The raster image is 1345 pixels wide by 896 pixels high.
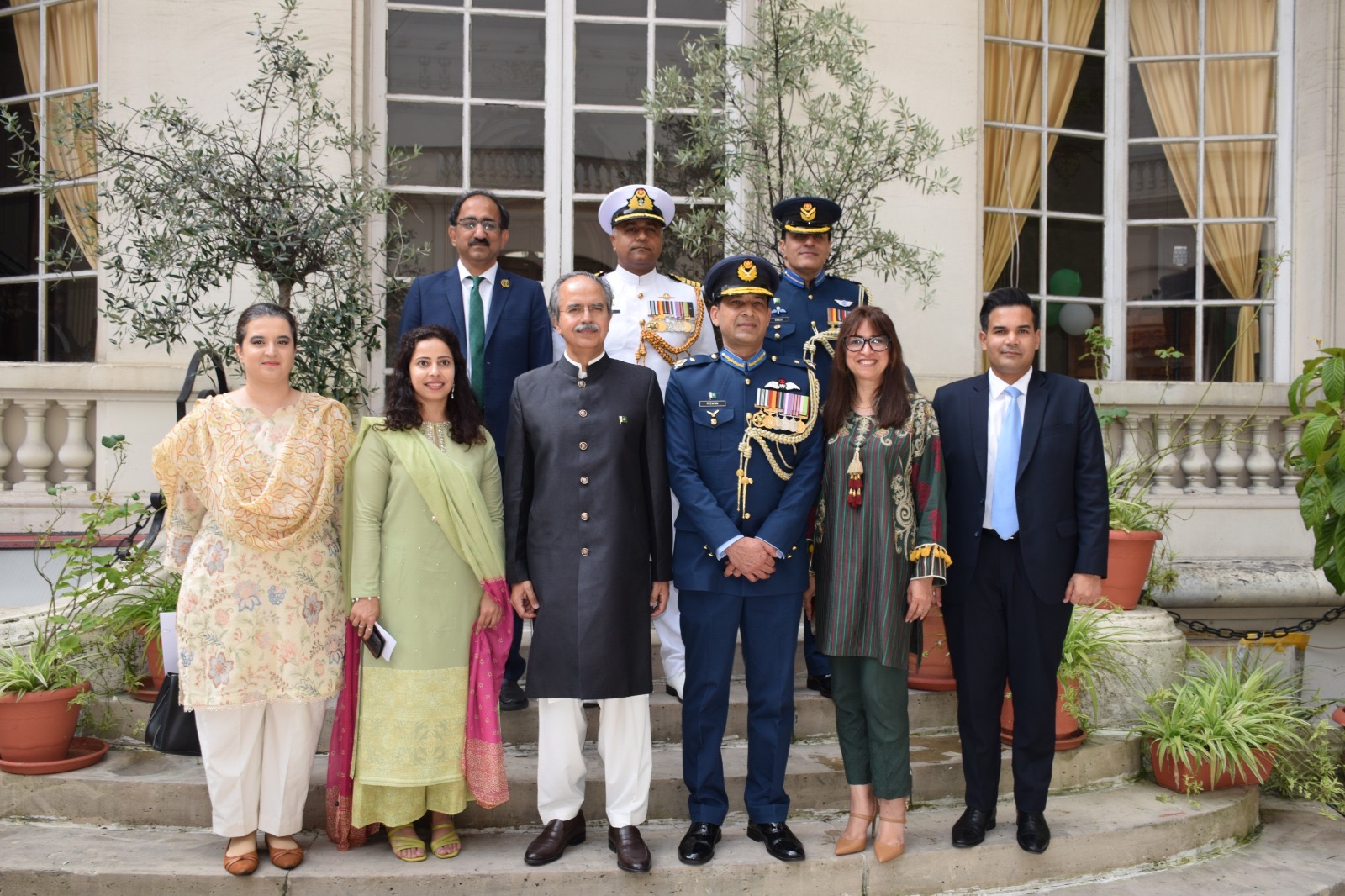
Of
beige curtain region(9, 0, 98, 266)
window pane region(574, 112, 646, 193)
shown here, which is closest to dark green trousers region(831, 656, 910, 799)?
window pane region(574, 112, 646, 193)

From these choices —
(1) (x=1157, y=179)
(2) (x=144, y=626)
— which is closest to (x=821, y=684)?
(2) (x=144, y=626)

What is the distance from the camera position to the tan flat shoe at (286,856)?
3336 millimetres

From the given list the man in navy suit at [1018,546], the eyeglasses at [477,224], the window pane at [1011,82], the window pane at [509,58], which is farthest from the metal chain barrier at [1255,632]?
the window pane at [509,58]

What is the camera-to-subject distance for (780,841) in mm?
3461

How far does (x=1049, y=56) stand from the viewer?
6.80 metres

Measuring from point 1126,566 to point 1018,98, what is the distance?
132 inches

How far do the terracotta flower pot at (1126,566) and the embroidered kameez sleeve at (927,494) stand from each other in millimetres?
1816

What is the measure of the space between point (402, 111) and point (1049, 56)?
4.15m

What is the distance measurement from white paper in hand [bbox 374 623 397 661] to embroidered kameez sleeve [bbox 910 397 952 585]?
169 centimetres

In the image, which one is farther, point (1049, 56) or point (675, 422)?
point (1049, 56)

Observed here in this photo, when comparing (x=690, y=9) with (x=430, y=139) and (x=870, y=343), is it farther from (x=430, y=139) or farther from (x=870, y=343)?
(x=870, y=343)

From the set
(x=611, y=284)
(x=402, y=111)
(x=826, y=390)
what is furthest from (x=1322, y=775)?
(x=402, y=111)

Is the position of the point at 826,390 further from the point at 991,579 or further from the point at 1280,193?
the point at 1280,193

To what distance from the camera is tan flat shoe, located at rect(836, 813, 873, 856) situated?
11.4ft
